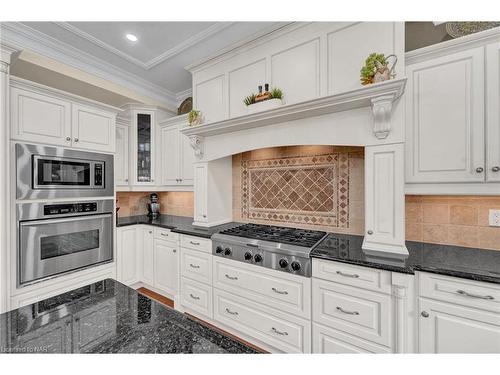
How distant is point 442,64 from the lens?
1.52 metres

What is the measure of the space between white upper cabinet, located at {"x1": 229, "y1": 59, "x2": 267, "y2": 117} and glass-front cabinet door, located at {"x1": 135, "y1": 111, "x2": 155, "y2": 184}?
1495mm

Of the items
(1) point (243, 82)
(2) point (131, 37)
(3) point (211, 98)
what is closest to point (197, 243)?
(3) point (211, 98)

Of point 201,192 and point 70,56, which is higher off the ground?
point 70,56

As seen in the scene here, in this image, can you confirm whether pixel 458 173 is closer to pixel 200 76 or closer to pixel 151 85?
pixel 200 76

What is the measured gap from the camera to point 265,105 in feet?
6.60

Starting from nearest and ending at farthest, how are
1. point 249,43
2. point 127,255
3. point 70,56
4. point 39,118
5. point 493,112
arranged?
point 493,112
point 39,118
point 249,43
point 70,56
point 127,255

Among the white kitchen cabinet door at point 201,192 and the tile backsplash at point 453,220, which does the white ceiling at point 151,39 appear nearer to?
the white kitchen cabinet door at point 201,192

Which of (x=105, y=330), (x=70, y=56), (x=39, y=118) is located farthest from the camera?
(x=70, y=56)

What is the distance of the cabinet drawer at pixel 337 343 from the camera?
1473 millimetres

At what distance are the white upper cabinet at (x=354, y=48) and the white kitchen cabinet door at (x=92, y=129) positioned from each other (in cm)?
229

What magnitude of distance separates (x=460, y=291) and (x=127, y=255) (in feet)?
10.5

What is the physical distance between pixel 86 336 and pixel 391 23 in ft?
7.87

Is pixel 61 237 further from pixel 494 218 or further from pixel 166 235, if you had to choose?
pixel 494 218
